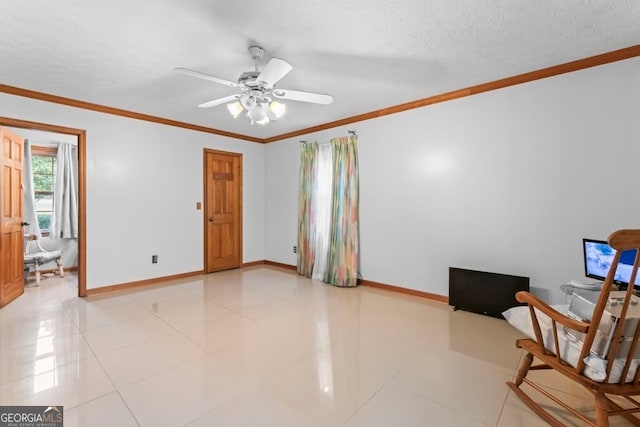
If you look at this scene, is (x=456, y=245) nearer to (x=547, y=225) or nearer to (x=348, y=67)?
(x=547, y=225)

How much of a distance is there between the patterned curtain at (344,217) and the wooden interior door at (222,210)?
196 centimetres

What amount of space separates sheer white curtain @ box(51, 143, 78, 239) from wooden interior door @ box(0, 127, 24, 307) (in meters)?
1.52

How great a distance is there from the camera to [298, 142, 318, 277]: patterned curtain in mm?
4996

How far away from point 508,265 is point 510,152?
1.19 m

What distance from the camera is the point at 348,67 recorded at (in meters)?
2.86

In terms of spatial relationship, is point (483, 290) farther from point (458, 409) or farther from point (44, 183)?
point (44, 183)

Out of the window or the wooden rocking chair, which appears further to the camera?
the window

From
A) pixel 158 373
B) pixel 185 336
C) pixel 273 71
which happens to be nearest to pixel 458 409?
pixel 158 373

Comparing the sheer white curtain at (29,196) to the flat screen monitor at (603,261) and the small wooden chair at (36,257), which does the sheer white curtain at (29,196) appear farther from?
the flat screen monitor at (603,261)

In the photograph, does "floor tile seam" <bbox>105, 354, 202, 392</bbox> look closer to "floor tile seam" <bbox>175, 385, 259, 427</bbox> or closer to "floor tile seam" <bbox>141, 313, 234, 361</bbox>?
"floor tile seam" <bbox>141, 313, 234, 361</bbox>

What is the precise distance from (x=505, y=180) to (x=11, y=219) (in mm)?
5828

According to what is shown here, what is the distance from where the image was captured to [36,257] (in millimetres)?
4566

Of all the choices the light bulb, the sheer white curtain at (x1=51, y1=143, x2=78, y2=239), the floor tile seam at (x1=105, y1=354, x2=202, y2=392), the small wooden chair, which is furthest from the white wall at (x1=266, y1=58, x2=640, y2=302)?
the sheer white curtain at (x1=51, y1=143, x2=78, y2=239)

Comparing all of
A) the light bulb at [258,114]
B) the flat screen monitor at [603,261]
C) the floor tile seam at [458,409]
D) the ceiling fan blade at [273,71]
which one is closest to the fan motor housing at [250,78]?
the ceiling fan blade at [273,71]
